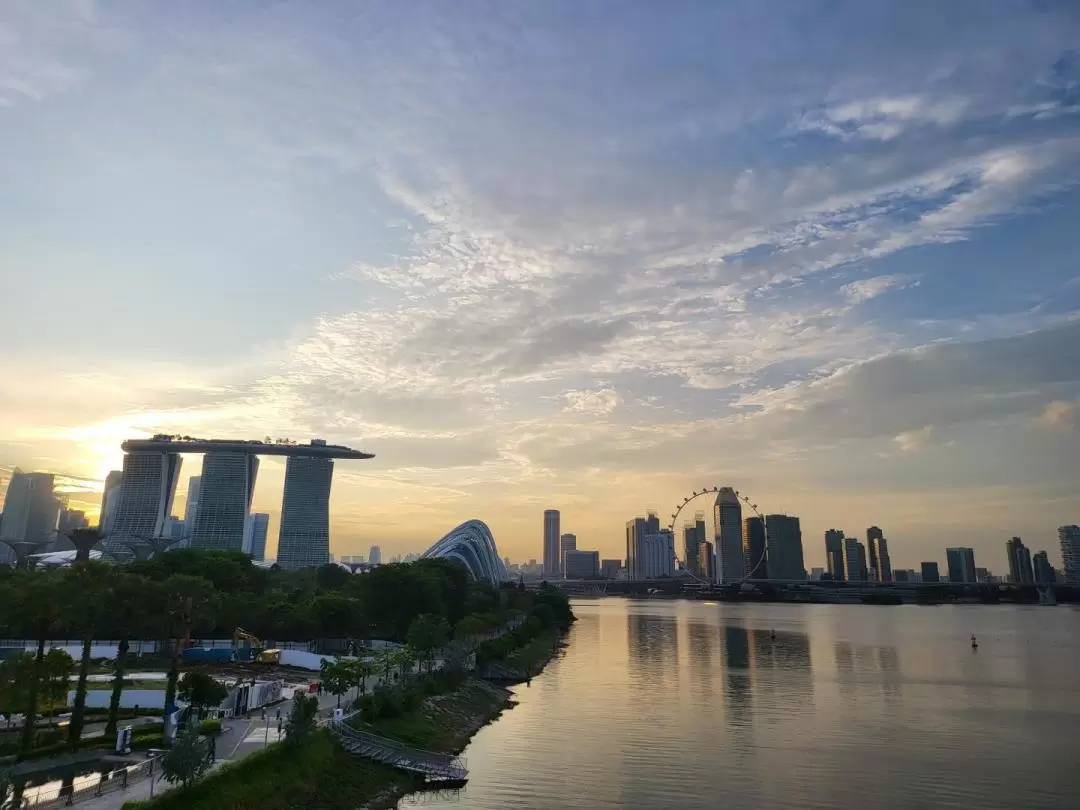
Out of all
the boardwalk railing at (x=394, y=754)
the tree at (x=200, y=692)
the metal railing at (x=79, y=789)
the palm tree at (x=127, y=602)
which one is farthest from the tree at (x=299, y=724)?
the palm tree at (x=127, y=602)

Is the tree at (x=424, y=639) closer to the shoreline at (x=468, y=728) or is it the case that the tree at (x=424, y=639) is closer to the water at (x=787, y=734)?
the shoreline at (x=468, y=728)

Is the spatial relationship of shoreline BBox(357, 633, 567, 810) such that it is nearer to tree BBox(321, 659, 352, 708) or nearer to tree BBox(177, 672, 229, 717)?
tree BBox(321, 659, 352, 708)

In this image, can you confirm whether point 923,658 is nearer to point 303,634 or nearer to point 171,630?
point 303,634

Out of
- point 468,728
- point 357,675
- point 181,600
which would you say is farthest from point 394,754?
point 181,600

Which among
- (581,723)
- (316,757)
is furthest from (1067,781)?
(316,757)

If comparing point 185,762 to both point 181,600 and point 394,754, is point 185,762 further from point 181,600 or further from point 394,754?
point 181,600

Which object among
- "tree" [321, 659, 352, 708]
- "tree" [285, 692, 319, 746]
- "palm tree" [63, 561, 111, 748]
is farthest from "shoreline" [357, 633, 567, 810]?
"palm tree" [63, 561, 111, 748]
